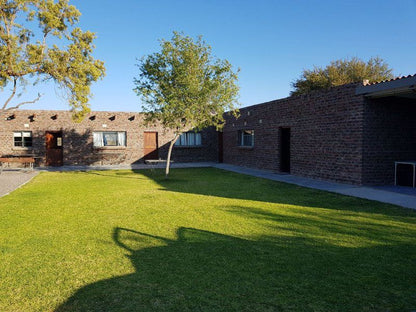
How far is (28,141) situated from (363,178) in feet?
69.9

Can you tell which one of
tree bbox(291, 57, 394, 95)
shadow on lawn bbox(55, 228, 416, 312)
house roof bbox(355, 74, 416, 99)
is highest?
tree bbox(291, 57, 394, 95)

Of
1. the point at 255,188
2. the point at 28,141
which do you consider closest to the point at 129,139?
the point at 28,141

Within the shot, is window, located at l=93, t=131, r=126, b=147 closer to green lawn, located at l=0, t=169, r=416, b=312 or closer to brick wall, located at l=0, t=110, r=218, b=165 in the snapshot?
brick wall, located at l=0, t=110, r=218, b=165

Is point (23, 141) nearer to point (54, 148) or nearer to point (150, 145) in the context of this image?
point (54, 148)

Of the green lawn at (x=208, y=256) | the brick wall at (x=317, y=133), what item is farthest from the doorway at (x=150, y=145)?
the green lawn at (x=208, y=256)

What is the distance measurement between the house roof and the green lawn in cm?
370

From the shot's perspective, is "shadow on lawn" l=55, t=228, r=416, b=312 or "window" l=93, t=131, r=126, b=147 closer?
"shadow on lawn" l=55, t=228, r=416, b=312

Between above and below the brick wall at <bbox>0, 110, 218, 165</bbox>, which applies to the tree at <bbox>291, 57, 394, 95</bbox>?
above

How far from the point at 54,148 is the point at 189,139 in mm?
10169

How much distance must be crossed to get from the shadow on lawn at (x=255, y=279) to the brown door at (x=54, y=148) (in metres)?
19.5

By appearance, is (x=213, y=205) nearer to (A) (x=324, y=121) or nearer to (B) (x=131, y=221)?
(B) (x=131, y=221)

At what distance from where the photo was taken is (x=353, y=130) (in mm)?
11102

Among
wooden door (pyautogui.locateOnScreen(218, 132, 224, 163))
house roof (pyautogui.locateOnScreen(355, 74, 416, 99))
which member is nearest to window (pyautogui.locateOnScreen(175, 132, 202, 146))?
wooden door (pyautogui.locateOnScreen(218, 132, 224, 163))

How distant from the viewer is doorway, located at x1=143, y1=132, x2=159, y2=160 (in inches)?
940
